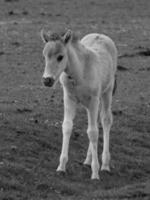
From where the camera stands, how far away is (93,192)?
995 cm

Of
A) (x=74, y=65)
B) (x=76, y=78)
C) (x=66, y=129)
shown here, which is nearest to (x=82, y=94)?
(x=76, y=78)

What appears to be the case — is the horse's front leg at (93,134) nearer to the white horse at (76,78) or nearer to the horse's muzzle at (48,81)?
the white horse at (76,78)

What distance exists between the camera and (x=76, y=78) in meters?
10.9

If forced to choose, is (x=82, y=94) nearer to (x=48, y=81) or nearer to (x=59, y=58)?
(x=59, y=58)

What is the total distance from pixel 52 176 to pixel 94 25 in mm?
20949

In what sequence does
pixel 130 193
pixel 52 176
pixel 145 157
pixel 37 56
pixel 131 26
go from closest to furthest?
pixel 130 193 → pixel 52 176 → pixel 145 157 → pixel 37 56 → pixel 131 26

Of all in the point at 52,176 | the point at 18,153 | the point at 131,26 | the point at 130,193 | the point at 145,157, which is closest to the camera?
the point at 130,193

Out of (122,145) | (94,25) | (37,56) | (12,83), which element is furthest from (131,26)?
(122,145)

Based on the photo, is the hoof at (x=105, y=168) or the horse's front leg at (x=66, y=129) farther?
the hoof at (x=105, y=168)

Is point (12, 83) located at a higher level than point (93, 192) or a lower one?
lower

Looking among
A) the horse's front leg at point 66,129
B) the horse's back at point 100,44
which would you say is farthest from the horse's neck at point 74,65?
the horse's back at point 100,44

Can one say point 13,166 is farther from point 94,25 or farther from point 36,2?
point 36,2

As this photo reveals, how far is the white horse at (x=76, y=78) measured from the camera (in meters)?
10.4

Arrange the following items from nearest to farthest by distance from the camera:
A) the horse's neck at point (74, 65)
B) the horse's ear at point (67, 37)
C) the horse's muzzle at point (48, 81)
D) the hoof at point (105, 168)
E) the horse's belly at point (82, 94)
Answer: the horse's muzzle at point (48, 81)
the horse's ear at point (67, 37)
the horse's neck at point (74, 65)
the horse's belly at point (82, 94)
the hoof at point (105, 168)
